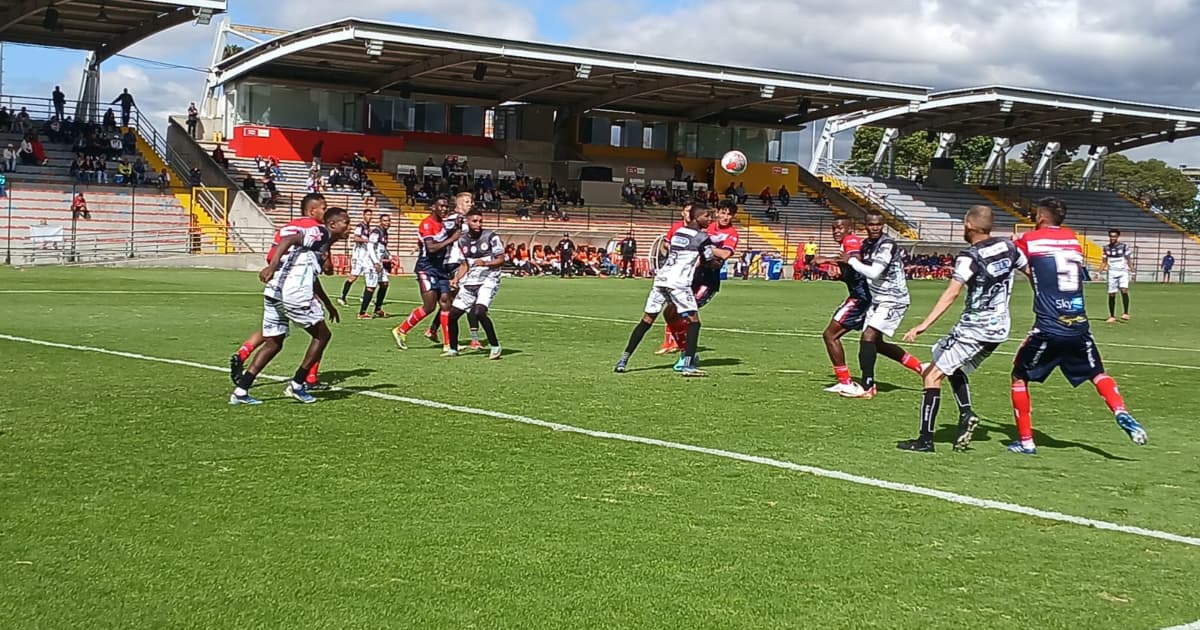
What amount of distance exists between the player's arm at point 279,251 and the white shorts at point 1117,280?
815 inches

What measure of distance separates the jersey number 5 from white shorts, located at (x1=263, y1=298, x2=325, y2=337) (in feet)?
19.4

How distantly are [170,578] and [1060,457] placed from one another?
6285 millimetres

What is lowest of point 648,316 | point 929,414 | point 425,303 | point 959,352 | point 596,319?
point 596,319

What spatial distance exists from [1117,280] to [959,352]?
18990 millimetres

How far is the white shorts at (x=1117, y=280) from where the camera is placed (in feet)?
84.7

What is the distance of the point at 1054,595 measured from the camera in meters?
5.35

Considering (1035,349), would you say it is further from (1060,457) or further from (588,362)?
(588,362)

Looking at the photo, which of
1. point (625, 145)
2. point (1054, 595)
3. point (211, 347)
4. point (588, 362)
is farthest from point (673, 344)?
point (625, 145)

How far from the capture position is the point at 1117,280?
25922 millimetres

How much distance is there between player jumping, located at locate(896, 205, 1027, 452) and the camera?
8766 mm

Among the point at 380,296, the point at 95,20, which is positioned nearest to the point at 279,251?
the point at 380,296

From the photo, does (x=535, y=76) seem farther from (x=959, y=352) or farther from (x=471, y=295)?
(x=959, y=352)

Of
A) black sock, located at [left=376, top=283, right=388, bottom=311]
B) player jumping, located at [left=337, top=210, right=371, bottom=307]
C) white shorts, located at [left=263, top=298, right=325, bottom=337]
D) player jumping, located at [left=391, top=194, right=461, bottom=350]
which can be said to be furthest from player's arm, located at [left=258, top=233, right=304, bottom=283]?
player jumping, located at [left=337, top=210, right=371, bottom=307]

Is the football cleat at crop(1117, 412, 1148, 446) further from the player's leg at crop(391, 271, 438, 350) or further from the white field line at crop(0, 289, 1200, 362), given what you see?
the player's leg at crop(391, 271, 438, 350)
